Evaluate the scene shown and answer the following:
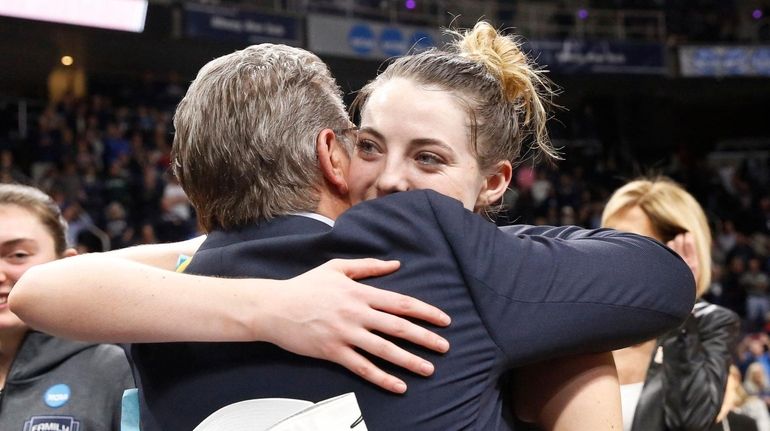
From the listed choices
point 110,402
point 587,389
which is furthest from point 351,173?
point 110,402

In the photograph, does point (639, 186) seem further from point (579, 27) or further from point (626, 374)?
point (579, 27)

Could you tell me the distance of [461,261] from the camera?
1.25 meters

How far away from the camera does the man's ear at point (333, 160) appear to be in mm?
1365

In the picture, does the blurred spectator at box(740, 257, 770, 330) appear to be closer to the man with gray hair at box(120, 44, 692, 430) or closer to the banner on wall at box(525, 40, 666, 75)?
the banner on wall at box(525, 40, 666, 75)

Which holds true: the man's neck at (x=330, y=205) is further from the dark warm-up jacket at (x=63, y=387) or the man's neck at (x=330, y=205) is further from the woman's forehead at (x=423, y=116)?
the dark warm-up jacket at (x=63, y=387)

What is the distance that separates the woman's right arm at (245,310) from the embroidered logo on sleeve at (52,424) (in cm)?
81

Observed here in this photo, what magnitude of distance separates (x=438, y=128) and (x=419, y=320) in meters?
0.36

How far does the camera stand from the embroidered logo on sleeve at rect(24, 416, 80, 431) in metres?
2.10

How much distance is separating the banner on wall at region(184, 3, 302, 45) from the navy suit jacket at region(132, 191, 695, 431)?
→ 37.7 feet

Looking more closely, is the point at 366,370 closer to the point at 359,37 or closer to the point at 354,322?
the point at 354,322

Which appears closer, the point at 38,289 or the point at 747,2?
the point at 38,289

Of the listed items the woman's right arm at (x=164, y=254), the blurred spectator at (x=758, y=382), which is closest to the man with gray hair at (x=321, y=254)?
the woman's right arm at (x=164, y=254)

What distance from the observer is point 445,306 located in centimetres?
125

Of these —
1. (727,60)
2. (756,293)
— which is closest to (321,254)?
(756,293)
